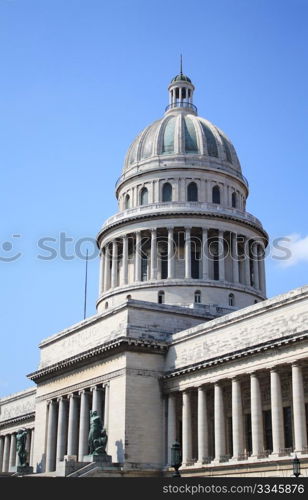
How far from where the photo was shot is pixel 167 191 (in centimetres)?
7744

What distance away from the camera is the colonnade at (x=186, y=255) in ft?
238

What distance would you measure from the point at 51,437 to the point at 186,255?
814 inches

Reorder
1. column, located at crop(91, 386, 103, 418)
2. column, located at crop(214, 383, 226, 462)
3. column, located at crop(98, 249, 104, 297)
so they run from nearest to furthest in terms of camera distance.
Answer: column, located at crop(214, 383, 226, 462)
column, located at crop(91, 386, 103, 418)
column, located at crop(98, 249, 104, 297)

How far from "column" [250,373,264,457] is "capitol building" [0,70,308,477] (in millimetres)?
85

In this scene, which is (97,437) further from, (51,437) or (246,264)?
(246,264)

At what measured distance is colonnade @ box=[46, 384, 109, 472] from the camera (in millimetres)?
59594

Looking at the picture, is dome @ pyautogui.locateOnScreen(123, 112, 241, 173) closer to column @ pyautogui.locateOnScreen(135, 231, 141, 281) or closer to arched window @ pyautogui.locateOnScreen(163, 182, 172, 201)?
arched window @ pyautogui.locateOnScreen(163, 182, 172, 201)

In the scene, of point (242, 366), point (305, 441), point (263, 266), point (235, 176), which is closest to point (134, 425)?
point (242, 366)

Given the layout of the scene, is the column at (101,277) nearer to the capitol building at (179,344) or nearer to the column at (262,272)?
the capitol building at (179,344)

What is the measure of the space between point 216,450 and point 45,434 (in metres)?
20.2

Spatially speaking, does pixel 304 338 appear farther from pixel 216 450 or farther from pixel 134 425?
pixel 134 425

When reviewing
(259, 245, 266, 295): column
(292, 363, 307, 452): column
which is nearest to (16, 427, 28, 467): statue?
(259, 245, 266, 295): column
